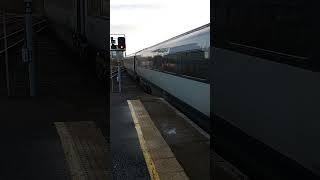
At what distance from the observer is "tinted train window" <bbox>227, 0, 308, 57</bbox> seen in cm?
336

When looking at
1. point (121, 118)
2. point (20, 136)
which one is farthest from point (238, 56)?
point (121, 118)

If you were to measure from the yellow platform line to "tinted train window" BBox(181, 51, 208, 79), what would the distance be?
2.49ft

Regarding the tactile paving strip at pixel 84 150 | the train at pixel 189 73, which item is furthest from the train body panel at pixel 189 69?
the tactile paving strip at pixel 84 150

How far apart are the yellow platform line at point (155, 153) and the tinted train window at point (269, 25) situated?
1378 millimetres

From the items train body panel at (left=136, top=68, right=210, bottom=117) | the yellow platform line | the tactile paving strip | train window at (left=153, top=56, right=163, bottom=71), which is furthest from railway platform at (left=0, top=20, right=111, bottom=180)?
train window at (left=153, top=56, right=163, bottom=71)

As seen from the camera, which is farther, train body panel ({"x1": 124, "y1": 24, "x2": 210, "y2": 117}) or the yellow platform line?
train body panel ({"x1": 124, "y1": 24, "x2": 210, "y2": 117})

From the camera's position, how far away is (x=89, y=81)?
4.84 metres

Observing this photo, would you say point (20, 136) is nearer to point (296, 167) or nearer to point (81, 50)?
point (81, 50)

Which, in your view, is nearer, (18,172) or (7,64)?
(18,172)

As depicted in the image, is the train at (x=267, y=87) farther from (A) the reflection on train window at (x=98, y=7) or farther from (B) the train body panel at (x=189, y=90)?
(A) the reflection on train window at (x=98, y=7)

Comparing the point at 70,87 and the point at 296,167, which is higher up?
the point at 70,87

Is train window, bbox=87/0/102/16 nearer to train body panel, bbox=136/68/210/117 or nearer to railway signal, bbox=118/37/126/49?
railway signal, bbox=118/37/126/49

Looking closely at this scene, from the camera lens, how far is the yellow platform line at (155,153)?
15.6 feet

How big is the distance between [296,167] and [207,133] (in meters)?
1.86
